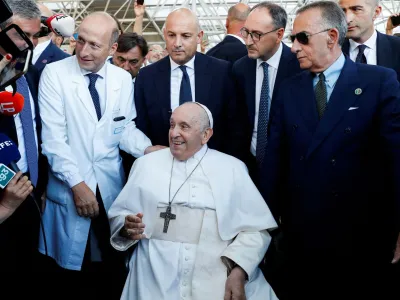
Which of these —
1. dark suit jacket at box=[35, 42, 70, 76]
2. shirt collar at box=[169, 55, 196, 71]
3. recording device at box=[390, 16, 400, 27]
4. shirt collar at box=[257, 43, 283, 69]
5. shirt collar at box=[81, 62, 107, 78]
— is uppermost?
recording device at box=[390, 16, 400, 27]

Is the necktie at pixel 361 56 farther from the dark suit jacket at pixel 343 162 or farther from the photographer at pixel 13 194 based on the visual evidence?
the photographer at pixel 13 194

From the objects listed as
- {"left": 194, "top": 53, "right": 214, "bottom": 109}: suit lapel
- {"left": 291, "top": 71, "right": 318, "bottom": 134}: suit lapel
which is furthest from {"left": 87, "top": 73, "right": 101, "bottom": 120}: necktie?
{"left": 291, "top": 71, "right": 318, "bottom": 134}: suit lapel

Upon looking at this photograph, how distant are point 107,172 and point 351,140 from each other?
4.63 feet

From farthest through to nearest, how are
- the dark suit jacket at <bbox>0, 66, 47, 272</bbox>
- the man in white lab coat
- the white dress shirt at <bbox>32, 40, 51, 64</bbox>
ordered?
the white dress shirt at <bbox>32, 40, 51, 64</bbox> < the man in white lab coat < the dark suit jacket at <bbox>0, 66, 47, 272</bbox>

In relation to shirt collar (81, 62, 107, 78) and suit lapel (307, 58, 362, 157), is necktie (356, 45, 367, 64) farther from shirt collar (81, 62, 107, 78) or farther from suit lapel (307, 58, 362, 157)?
shirt collar (81, 62, 107, 78)

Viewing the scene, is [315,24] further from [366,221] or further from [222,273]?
[222,273]

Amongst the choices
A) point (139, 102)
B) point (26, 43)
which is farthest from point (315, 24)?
point (26, 43)

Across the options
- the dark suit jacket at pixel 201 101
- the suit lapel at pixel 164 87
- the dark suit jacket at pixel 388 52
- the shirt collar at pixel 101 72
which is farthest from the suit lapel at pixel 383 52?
the shirt collar at pixel 101 72

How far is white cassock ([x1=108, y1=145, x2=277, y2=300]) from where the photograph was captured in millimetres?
2525

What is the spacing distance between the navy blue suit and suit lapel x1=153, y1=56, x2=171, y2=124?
0.77m

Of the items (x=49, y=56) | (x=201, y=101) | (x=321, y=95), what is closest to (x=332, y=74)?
(x=321, y=95)

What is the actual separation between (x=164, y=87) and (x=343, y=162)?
4.18 feet

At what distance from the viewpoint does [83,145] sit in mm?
2896

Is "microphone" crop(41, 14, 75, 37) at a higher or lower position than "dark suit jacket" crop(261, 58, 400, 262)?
higher
